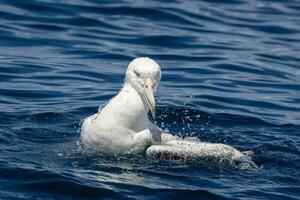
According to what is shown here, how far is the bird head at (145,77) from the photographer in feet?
33.7

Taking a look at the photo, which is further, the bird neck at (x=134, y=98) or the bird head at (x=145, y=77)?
the bird neck at (x=134, y=98)

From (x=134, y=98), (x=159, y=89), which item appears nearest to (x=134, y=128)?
(x=134, y=98)

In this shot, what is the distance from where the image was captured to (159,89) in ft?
49.7

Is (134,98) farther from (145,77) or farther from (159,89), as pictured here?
(159,89)

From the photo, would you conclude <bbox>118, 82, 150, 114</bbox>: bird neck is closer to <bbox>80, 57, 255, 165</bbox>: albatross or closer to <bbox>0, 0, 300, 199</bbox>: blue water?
<bbox>80, 57, 255, 165</bbox>: albatross

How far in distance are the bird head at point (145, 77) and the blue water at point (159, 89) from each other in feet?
2.42

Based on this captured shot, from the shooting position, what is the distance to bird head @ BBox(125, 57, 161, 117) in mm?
10266

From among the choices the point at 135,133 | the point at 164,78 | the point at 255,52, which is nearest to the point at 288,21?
the point at 255,52

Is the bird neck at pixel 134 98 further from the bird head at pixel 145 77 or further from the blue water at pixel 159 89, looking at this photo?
the blue water at pixel 159 89

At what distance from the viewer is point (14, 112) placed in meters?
12.7

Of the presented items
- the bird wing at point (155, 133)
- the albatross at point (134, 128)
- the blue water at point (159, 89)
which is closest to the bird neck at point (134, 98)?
the albatross at point (134, 128)

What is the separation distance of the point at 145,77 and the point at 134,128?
0.59 metres

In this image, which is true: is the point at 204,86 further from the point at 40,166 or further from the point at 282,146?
the point at 40,166

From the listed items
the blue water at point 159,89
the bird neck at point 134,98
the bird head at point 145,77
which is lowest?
the blue water at point 159,89
